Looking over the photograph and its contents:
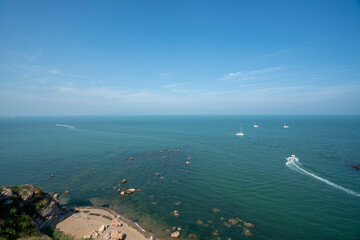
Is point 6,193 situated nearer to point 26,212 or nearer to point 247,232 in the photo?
point 26,212

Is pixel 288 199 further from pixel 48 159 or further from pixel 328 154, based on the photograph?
pixel 48 159

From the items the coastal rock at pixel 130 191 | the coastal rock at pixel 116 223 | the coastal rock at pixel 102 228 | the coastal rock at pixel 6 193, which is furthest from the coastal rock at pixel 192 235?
the coastal rock at pixel 6 193

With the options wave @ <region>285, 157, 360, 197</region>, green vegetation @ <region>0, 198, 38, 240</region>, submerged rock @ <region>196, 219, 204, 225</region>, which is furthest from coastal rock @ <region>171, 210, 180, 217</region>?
wave @ <region>285, 157, 360, 197</region>

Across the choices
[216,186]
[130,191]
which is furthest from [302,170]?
[130,191]

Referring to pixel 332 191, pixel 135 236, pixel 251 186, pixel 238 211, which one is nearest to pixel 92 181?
pixel 135 236

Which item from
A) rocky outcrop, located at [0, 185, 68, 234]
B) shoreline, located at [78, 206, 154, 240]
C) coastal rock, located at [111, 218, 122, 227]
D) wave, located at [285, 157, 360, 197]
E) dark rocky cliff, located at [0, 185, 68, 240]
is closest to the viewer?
dark rocky cliff, located at [0, 185, 68, 240]

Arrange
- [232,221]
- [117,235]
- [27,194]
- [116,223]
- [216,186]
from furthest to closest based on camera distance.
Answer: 1. [216,186]
2. [232,221]
3. [116,223]
4. [27,194]
5. [117,235]

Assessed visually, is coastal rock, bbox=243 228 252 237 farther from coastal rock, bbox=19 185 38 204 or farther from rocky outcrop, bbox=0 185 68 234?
coastal rock, bbox=19 185 38 204

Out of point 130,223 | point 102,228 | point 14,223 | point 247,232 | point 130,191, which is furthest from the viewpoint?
point 130,191
